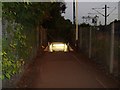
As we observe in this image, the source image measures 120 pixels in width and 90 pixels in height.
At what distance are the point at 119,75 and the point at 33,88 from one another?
3.39 metres

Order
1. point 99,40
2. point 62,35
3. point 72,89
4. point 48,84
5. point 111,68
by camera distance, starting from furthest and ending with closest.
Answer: point 62,35, point 99,40, point 111,68, point 48,84, point 72,89

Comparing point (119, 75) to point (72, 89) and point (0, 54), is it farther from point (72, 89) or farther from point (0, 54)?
point (0, 54)

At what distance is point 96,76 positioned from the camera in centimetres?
1602

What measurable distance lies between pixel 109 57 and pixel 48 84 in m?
3.99

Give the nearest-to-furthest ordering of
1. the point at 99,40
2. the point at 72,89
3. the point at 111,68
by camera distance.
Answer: the point at 72,89
the point at 111,68
the point at 99,40

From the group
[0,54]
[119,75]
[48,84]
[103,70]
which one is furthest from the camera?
[103,70]

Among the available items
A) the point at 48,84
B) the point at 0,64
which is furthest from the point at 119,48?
the point at 0,64

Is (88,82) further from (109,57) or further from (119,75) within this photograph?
(109,57)

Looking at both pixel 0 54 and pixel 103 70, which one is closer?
pixel 0 54

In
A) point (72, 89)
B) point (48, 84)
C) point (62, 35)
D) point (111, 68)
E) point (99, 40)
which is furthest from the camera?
point (62, 35)

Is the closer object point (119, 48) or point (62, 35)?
point (119, 48)

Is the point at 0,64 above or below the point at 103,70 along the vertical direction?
above

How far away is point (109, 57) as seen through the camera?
16500 millimetres

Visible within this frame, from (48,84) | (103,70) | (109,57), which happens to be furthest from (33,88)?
(103,70)
